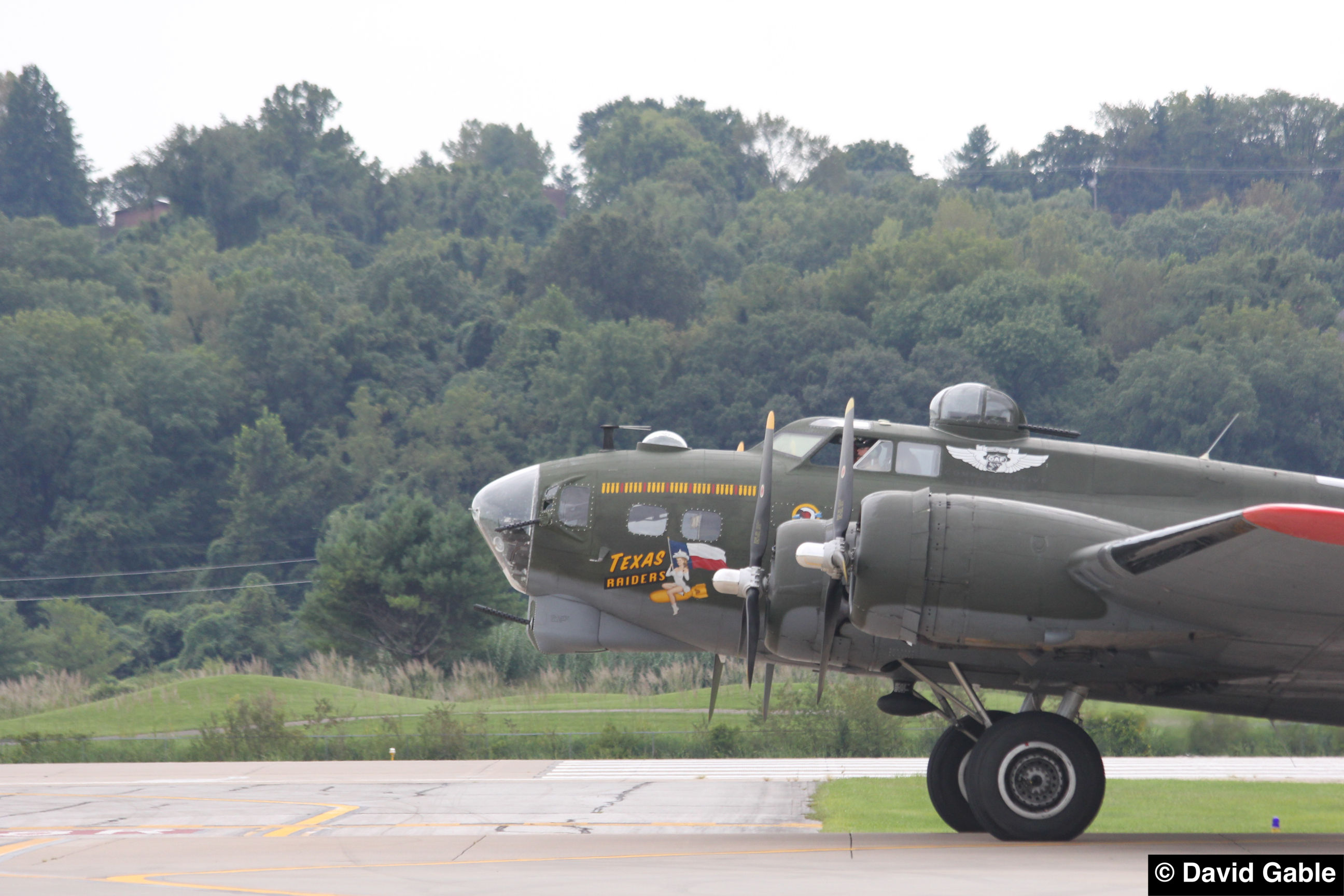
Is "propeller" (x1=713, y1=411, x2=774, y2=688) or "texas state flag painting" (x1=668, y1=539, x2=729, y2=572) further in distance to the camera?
"texas state flag painting" (x1=668, y1=539, x2=729, y2=572)

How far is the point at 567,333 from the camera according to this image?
103062mm

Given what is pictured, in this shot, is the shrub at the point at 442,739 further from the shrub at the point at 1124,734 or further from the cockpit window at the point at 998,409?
the cockpit window at the point at 998,409

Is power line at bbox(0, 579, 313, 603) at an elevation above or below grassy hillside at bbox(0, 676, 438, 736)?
below

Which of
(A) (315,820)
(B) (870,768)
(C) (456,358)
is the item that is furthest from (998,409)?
(C) (456,358)

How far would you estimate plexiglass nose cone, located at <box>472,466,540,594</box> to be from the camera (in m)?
15.8

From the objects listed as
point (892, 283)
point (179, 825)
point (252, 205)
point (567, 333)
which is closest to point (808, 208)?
point (892, 283)

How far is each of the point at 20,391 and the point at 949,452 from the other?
3814 inches

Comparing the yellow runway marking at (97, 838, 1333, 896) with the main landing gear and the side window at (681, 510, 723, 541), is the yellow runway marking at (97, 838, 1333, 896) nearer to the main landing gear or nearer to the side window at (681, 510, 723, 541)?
the main landing gear

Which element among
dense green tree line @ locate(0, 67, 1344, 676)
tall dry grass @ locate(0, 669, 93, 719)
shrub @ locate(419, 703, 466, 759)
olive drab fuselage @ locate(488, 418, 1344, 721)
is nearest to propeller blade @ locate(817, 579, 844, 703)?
olive drab fuselage @ locate(488, 418, 1344, 721)

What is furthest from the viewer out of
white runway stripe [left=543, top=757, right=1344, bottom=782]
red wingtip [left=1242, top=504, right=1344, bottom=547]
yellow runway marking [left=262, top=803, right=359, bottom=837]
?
white runway stripe [left=543, top=757, right=1344, bottom=782]

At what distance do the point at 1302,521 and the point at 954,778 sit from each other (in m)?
5.50

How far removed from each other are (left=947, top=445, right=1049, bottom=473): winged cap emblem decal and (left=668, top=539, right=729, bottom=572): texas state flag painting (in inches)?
105

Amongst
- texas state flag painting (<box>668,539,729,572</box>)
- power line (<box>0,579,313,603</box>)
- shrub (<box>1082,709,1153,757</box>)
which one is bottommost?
power line (<box>0,579,313,603</box>)

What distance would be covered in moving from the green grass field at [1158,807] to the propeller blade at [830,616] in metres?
3.00
